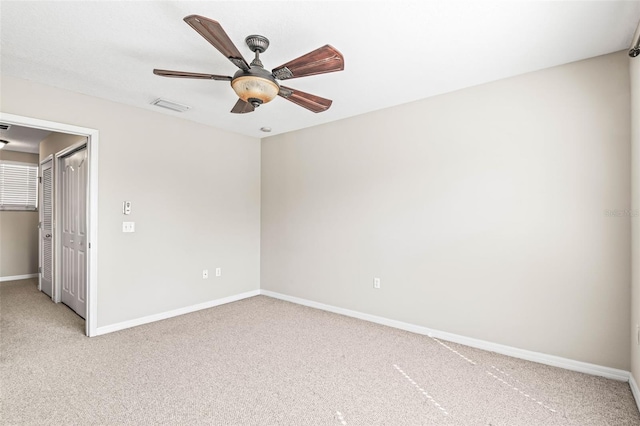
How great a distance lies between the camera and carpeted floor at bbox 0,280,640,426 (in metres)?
1.95

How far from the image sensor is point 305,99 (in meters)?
2.46

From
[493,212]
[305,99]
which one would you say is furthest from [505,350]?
[305,99]

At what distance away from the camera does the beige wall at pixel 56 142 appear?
407 cm

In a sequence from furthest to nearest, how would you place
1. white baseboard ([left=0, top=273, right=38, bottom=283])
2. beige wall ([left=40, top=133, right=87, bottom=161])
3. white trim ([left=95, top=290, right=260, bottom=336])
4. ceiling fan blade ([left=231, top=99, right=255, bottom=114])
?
1. white baseboard ([left=0, top=273, right=38, bottom=283])
2. beige wall ([left=40, top=133, right=87, bottom=161])
3. white trim ([left=95, top=290, right=260, bottom=336])
4. ceiling fan blade ([left=231, top=99, right=255, bottom=114])

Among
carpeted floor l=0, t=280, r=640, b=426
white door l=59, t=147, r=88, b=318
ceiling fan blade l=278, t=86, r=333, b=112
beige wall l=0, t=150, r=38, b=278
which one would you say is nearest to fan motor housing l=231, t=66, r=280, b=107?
ceiling fan blade l=278, t=86, r=333, b=112

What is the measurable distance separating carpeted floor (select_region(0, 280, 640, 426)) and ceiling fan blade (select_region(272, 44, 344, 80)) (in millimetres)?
2151

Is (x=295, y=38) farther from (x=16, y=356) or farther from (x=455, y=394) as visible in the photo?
(x=16, y=356)

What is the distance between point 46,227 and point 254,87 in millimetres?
4787

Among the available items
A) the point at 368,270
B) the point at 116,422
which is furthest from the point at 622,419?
the point at 116,422

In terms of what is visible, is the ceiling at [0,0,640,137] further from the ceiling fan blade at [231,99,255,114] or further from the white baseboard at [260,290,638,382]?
the white baseboard at [260,290,638,382]

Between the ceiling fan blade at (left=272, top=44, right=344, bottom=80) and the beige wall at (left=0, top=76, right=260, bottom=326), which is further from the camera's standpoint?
the beige wall at (left=0, top=76, right=260, bottom=326)

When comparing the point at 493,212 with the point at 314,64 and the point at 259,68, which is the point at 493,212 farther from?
the point at 259,68

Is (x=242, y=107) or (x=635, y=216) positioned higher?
(x=242, y=107)

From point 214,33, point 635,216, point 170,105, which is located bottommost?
point 635,216
